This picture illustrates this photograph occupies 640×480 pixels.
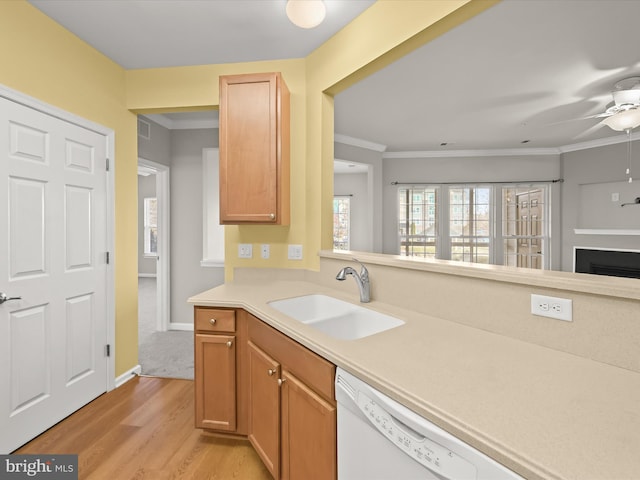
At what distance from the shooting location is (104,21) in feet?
6.77

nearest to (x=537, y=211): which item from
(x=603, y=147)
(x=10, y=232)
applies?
(x=603, y=147)

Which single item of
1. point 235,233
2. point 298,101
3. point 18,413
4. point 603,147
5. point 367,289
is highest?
point 603,147

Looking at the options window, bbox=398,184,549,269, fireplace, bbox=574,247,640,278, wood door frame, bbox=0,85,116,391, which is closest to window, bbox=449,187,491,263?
window, bbox=398,184,549,269

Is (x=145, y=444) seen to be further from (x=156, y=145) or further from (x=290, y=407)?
(x=156, y=145)

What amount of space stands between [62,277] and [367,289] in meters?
1.99

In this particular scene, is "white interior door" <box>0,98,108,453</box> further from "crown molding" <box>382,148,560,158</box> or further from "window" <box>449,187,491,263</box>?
"window" <box>449,187,491,263</box>

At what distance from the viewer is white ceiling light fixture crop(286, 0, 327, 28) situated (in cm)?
173

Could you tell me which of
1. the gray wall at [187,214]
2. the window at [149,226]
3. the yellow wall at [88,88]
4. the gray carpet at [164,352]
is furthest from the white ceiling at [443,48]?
the window at [149,226]

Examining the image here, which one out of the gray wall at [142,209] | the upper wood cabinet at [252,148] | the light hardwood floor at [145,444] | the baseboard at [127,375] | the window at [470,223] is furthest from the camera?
the gray wall at [142,209]

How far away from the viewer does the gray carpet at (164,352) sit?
289 cm

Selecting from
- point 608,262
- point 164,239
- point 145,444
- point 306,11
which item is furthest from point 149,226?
point 608,262

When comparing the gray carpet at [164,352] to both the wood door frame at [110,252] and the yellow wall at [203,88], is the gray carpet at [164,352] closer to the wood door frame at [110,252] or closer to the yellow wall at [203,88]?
the yellow wall at [203,88]

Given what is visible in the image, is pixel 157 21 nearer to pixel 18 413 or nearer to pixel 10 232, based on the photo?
pixel 10 232

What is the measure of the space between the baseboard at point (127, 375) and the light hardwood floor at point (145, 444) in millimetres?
172
